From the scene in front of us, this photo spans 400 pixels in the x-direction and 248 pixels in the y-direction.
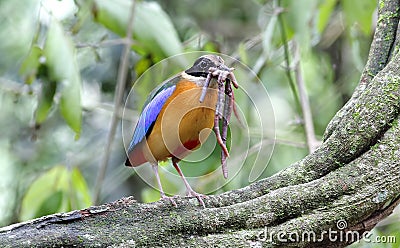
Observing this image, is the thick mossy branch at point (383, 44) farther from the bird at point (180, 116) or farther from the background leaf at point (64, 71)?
the background leaf at point (64, 71)

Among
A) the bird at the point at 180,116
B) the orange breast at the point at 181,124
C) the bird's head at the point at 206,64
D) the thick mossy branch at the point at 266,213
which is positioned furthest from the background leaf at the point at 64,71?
the thick mossy branch at the point at 266,213

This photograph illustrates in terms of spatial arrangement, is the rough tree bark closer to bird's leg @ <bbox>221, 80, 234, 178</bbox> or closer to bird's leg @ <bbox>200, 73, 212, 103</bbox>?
bird's leg @ <bbox>221, 80, 234, 178</bbox>

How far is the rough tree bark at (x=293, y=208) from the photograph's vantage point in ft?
5.08

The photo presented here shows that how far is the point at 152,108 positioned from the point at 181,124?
19cm

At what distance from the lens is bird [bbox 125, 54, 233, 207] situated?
1886 mm

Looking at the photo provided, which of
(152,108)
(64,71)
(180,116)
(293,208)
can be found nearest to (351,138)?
(293,208)

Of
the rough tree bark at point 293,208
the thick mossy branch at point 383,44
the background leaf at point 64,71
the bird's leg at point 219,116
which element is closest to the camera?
the rough tree bark at point 293,208

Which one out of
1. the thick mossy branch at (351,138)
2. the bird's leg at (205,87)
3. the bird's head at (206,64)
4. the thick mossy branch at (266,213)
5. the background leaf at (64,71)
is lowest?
the thick mossy branch at (266,213)

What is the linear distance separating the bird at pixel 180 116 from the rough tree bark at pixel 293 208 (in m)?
0.13

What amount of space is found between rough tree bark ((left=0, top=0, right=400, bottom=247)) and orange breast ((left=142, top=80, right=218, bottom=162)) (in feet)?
0.89

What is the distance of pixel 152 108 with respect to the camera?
7.07ft

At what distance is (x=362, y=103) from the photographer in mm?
1837

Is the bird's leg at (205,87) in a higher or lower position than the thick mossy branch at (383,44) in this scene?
lower

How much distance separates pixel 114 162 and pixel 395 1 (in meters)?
3.10
